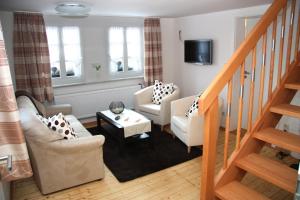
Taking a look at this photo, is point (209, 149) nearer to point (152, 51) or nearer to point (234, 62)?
point (234, 62)

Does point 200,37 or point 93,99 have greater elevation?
point 200,37

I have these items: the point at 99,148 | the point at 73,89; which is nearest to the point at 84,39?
the point at 73,89

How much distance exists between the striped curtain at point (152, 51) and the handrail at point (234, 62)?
10.8ft

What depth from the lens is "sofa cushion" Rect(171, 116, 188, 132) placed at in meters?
3.62

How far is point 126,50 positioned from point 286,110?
369cm

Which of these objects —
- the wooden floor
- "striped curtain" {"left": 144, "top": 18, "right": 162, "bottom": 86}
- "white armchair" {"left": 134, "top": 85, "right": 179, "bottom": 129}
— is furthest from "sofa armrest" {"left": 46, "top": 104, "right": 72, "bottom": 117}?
"striped curtain" {"left": 144, "top": 18, "right": 162, "bottom": 86}

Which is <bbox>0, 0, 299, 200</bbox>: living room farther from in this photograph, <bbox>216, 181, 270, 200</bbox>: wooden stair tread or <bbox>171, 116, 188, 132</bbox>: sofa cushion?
<bbox>216, 181, 270, 200</bbox>: wooden stair tread

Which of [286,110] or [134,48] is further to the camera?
[134,48]

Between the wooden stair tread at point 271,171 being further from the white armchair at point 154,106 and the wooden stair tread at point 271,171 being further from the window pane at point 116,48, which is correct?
the window pane at point 116,48

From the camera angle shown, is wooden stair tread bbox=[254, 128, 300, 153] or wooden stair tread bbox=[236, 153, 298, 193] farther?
wooden stair tread bbox=[254, 128, 300, 153]

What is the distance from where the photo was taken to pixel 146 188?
2824mm

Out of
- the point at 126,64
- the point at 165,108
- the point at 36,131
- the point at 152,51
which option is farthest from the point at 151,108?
the point at 36,131

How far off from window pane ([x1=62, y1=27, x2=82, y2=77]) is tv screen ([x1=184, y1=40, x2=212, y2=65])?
2.15 metres

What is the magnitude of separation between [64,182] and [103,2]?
2260 mm
